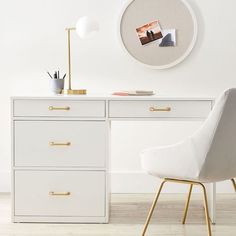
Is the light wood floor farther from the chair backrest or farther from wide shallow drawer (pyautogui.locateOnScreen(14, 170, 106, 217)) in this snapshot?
the chair backrest

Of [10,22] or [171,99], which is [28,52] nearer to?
[10,22]

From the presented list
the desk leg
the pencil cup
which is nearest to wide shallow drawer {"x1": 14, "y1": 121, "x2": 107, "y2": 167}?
the pencil cup

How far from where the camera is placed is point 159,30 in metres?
3.86

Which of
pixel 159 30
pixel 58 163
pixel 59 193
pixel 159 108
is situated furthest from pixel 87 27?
pixel 59 193

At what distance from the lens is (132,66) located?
391 cm

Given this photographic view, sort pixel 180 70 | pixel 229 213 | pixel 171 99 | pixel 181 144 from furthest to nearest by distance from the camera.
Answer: pixel 180 70
pixel 229 213
pixel 171 99
pixel 181 144

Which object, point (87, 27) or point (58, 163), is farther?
point (87, 27)

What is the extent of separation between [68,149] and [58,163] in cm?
10

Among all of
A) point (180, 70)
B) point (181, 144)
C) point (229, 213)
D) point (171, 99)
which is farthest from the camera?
point (180, 70)

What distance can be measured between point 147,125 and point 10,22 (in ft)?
4.05

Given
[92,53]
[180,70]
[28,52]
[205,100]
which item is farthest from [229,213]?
[28,52]

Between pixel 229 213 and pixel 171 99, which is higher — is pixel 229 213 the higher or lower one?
the lower one

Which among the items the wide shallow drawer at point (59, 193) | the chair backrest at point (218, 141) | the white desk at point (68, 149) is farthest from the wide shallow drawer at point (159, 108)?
the chair backrest at point (218, 141)

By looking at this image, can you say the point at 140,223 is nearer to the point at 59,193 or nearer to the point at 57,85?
the point at 59,193
